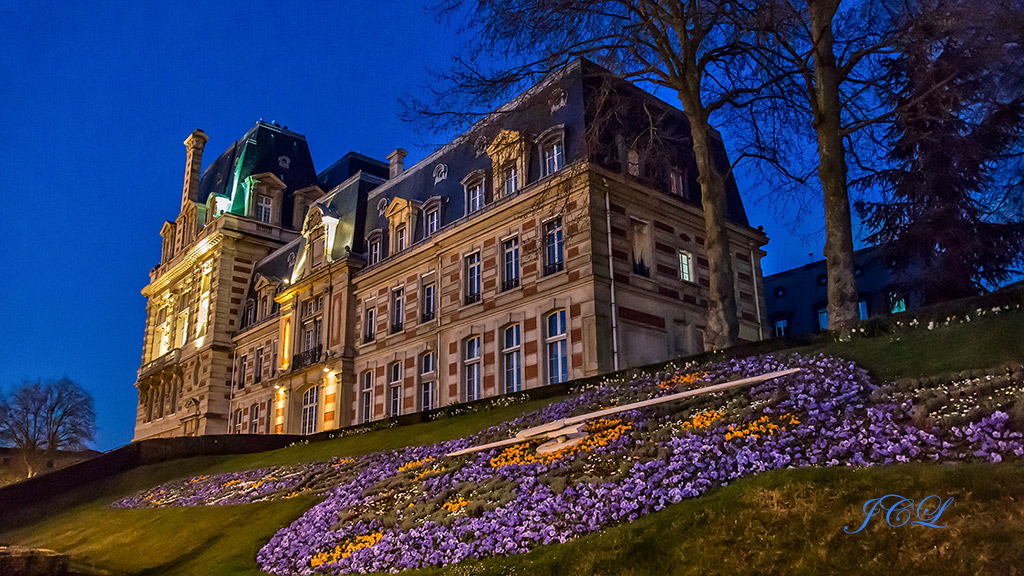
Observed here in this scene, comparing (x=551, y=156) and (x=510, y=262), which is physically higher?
(x=551, y=156)

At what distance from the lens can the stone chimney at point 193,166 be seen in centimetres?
6203

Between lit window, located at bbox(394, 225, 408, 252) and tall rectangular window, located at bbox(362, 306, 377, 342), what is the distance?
320cm

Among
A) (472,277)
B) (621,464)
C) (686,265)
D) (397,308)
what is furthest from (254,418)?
(621,464)

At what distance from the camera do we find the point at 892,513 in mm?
8086

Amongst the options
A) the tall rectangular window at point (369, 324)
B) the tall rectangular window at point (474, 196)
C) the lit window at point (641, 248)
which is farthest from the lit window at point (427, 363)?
the lit window at point (641, 248)

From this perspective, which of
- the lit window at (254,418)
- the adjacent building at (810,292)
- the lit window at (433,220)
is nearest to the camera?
the lit window at (433,220)

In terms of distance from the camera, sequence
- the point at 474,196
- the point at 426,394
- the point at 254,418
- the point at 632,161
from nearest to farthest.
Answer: the point at 632,161 → the point at 474,196 → the point at 426,394 → the point at 254,418

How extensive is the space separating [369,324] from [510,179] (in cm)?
1130

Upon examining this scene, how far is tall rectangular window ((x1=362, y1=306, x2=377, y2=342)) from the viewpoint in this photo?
124 ft

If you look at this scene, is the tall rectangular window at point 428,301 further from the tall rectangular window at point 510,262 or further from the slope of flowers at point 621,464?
the slope of flowers at point 621,464

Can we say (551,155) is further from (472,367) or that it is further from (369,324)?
(369,324)

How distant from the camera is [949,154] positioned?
22016mm

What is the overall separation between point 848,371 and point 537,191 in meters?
17.1

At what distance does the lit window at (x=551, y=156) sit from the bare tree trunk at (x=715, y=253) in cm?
931
